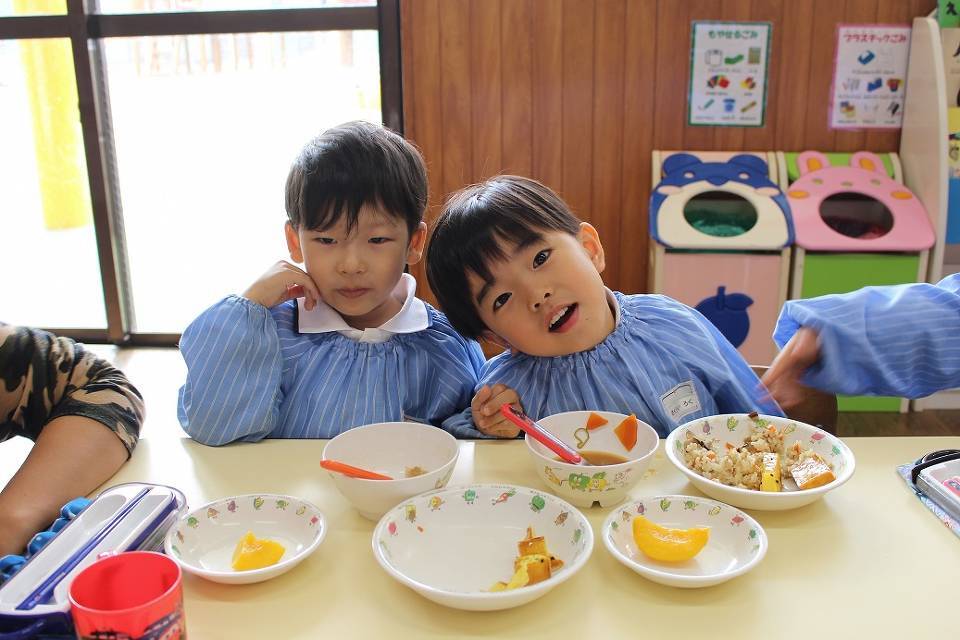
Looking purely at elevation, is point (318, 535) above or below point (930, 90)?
below

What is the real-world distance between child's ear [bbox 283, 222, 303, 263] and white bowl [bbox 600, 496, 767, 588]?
32.1 inches

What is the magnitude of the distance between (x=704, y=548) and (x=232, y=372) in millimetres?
850

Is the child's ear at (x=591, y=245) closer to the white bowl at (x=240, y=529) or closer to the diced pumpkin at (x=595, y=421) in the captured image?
the diced pumpkin at (x=595, y=421)

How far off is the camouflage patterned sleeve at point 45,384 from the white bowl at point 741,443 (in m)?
0.83

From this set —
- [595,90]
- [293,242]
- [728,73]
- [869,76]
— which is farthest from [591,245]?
[869,76]

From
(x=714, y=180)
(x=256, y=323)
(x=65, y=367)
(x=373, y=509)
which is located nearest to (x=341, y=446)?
(x=373, y=509)

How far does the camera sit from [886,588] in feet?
2.67

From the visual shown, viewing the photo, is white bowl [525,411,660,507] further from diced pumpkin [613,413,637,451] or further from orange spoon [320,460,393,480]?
orange spoon [320,460,393,480]

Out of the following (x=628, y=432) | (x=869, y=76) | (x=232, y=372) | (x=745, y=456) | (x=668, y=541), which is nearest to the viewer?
(x=668, y=541)

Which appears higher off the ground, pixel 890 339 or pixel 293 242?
pixel 293 242

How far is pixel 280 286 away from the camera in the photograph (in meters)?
1.45

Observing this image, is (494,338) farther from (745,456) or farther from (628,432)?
(745,456)

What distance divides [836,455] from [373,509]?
2.03 feet

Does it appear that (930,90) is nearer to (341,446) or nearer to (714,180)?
(714,180)
